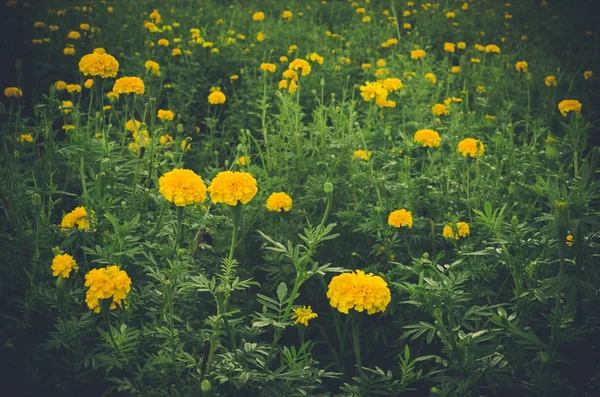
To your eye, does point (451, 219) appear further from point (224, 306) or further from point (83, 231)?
point (83, 231)

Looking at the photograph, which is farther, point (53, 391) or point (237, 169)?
point (237, 169)

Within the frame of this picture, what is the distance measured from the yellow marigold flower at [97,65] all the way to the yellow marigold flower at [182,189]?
2.38ft

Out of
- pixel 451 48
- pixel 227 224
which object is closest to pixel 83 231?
pixel 227 224

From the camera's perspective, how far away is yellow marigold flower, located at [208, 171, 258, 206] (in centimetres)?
150

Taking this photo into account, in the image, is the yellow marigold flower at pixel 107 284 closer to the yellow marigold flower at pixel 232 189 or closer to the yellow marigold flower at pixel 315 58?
the yellow marigold flower at pixel 232 189

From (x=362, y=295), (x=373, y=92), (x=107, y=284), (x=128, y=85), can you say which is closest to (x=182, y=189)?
(x=107, y=284)

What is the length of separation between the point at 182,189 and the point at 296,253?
0.40 meters

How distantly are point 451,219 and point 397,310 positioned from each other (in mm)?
426

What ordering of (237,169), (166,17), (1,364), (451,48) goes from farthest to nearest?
(166,17) → (451,48) → (237,169) → (1,364)

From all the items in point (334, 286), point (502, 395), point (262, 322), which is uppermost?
point (334, 286)

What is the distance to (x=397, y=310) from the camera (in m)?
2.04

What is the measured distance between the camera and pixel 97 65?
2.00m

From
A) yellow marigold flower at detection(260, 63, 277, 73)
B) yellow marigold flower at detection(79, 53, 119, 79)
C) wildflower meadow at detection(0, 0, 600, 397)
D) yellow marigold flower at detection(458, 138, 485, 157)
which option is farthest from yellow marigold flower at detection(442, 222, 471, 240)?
yellow marigold flower at detection(260, 63, 277, 73)

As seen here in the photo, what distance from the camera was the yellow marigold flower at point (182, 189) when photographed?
1522mm
